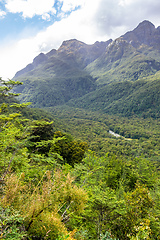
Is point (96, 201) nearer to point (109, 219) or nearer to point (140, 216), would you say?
point (109, 219)

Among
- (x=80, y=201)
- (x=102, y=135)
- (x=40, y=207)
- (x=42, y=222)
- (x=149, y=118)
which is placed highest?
(x=40, y=207)

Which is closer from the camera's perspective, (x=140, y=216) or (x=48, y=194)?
(x=48, y=194)

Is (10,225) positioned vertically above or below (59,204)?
above

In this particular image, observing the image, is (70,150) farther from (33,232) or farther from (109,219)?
(33,232)

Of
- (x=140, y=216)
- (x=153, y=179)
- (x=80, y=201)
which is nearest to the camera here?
(x=80, y=201)

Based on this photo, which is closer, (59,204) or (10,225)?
(10,225)

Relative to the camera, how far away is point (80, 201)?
4.92m

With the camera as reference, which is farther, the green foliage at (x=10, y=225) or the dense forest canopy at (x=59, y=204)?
the dense forest canopy at (x=59, y=204)

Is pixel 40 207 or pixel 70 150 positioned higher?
pixel 40 207

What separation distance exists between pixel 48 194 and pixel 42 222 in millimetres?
736

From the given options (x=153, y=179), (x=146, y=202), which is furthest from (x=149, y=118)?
(x=146, y=202)

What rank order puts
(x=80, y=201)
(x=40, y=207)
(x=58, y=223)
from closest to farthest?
1. (x=58, y=223)
2. (x=40, y=207)
3. (x=80, y=201)

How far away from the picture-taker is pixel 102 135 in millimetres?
124125

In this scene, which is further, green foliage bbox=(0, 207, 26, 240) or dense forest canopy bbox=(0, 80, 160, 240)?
dense forest canopy bbox=(0, 80, 160, 240)
